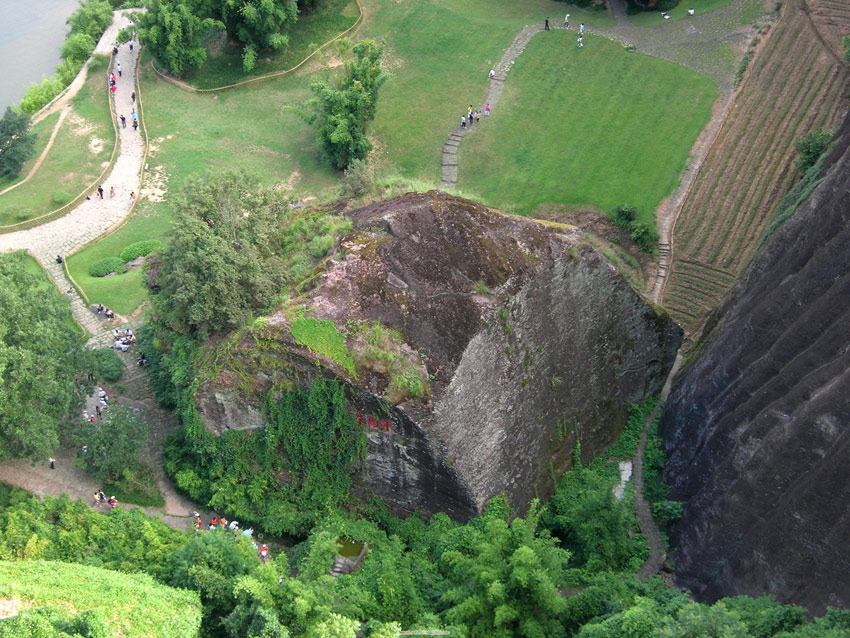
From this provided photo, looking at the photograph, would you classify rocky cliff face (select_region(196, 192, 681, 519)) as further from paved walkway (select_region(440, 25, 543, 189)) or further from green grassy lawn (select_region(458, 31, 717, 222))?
paved walkway (select_region(440, 25, 543, 189))

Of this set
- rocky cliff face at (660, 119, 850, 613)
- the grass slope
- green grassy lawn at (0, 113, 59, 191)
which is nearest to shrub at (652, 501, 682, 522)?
rocky cliff face at (660, 119, 850, 613)

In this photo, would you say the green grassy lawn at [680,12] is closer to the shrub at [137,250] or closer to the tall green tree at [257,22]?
the tall green tree at [257,22]

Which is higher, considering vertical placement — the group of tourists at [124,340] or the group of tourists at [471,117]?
the group of tourists at [471,117]

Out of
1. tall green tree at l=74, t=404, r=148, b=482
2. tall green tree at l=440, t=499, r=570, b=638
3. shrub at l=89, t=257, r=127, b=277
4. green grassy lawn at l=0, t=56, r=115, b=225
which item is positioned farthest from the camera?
green grassy lawn at l=0, t=56, r=115, b=225

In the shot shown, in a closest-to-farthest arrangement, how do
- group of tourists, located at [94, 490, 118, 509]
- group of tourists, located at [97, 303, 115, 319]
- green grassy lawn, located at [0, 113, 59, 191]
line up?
group of tourists, located at [94, 490, 118, 509], group of tourists, located at [97, 303, 115, 319], green grassy lawn, located at [0, 113, 59, 191]

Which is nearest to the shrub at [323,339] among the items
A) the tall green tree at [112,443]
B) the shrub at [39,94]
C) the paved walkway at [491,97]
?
the tall green tree at [112,443]

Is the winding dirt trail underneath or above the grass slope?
underneath

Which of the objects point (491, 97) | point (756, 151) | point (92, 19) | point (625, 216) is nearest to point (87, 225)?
point (92, 19)
